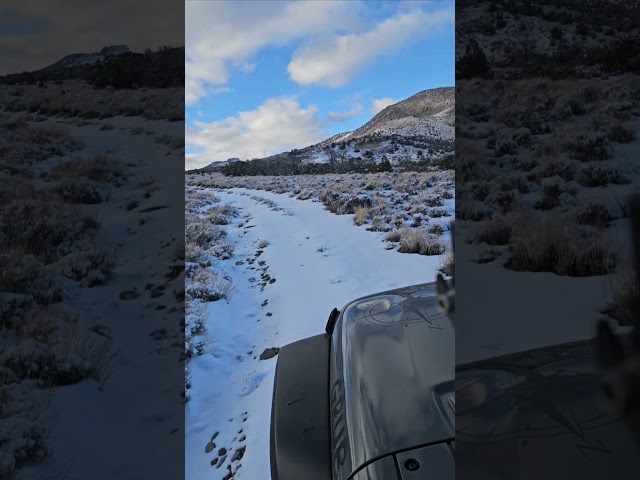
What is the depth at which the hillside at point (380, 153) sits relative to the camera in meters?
24.1

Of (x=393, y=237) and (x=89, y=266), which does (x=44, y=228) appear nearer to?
(x=89, y=266)

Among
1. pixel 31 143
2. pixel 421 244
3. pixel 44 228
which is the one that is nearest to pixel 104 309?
pixel 44 228

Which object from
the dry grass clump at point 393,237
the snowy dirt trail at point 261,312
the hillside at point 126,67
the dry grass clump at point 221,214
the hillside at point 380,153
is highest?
the hillside at point 380,153

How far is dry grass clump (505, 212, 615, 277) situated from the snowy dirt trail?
4.79 ft

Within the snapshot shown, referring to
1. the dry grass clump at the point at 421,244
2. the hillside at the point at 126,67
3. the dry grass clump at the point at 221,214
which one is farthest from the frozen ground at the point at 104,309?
the dry grass clump at the point at 221,214

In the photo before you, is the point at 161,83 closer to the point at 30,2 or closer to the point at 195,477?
the point at 30,2

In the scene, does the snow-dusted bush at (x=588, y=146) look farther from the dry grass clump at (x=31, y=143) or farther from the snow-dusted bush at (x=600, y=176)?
the dry grass clump at (x=31, y=143)

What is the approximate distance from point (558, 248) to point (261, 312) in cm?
336

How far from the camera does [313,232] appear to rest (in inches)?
292

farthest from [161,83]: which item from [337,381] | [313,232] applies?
[313,232]

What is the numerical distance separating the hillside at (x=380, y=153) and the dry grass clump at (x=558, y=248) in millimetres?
17906

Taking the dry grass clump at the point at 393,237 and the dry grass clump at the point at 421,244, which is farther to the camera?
the dry grass clump at the point at 393,237

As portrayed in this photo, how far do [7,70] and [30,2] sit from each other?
0.92ft

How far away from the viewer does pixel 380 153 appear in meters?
29.9
